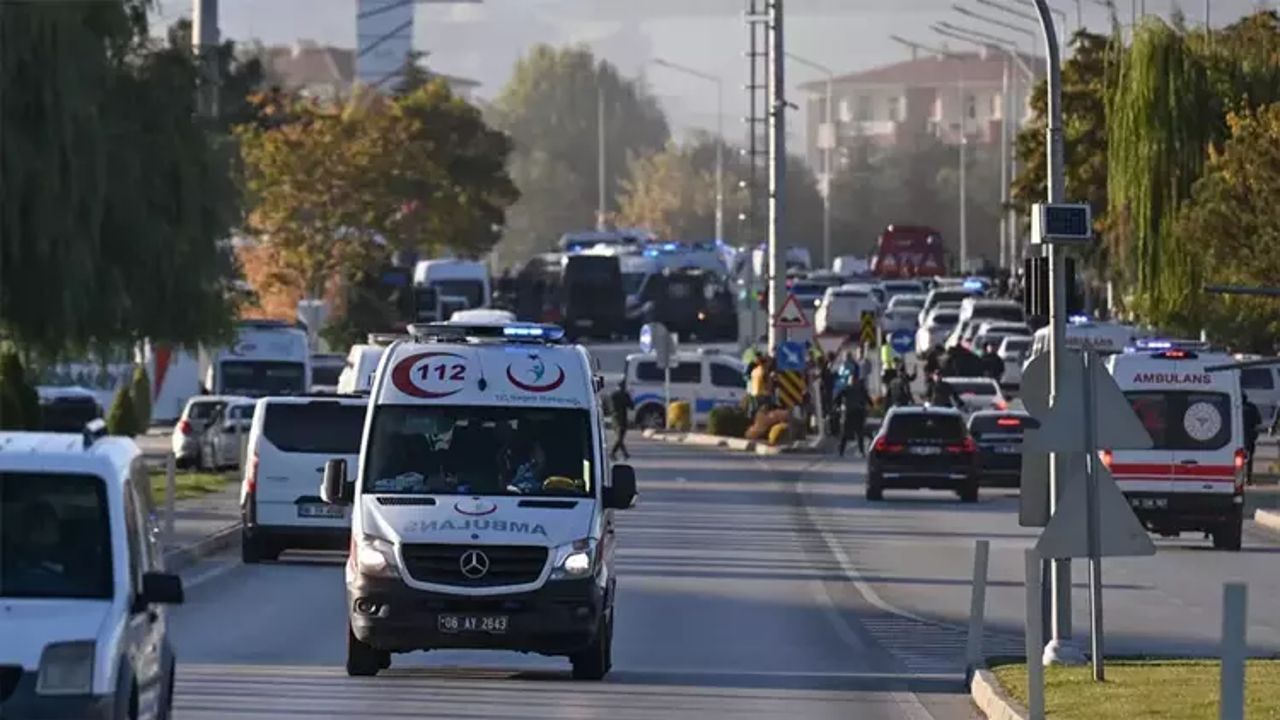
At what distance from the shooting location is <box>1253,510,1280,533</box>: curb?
132ft

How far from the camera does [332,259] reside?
83.9 m

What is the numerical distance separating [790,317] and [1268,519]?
21.8m

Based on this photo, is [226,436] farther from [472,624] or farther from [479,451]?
[472,624]

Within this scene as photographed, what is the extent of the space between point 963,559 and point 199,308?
902cm

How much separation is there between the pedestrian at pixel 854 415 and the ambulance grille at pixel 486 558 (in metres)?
38.3

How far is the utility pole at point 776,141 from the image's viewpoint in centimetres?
6209

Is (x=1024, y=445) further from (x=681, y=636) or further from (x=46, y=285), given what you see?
(x=46, y=285)

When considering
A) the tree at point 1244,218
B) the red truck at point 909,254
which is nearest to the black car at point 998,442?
the tree at point 1244,218

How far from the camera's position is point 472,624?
62.8 feet

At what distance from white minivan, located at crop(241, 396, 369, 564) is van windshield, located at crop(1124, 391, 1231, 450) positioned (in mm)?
10031

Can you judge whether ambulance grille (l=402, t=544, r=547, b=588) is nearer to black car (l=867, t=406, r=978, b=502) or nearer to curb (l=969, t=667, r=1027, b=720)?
curb (l=969, t=667, r=1027, b=720)

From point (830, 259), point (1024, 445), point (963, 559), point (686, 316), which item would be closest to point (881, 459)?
point (963, 559)

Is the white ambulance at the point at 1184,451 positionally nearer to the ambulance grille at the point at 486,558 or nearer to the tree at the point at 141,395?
the ambulance grille at the point at 486,558

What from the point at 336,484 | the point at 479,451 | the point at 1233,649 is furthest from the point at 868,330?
the point at 1233,649
